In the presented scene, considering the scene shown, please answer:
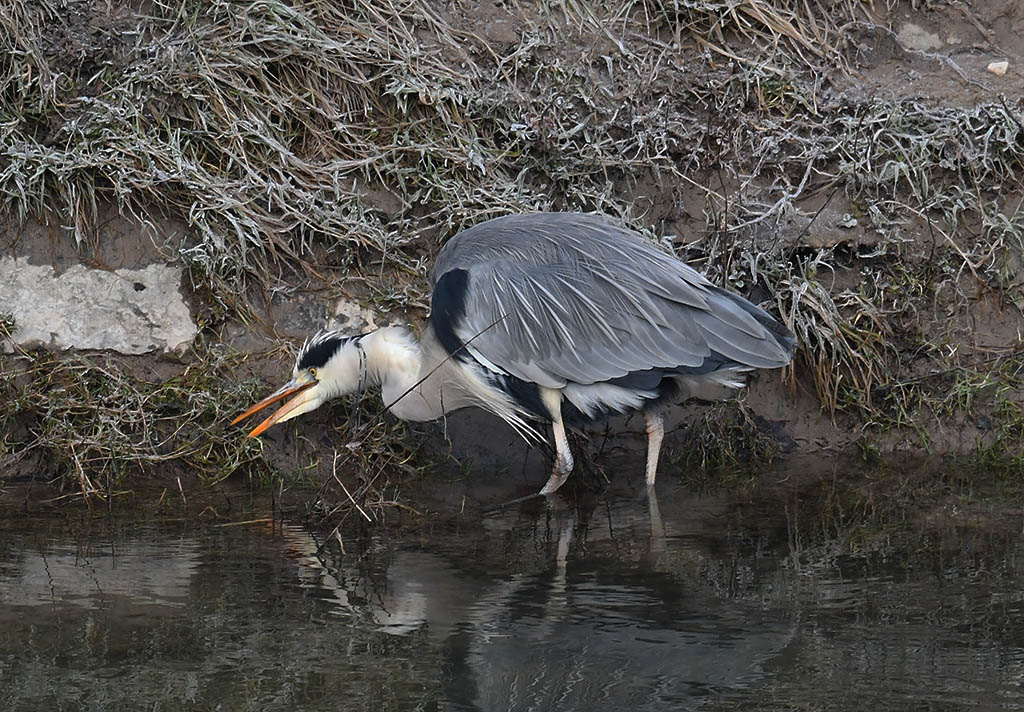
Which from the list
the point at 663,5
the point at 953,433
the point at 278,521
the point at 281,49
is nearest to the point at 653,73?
the point at 663,5

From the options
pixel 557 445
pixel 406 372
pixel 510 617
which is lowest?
pixel 510 617

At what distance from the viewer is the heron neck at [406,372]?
5.08 metres

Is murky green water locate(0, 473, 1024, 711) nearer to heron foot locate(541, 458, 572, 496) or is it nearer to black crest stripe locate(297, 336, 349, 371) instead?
heron foot locate(541, 458, 572, 496)

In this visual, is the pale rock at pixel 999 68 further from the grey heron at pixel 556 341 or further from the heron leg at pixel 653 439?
the heron leg at pixel 653 439

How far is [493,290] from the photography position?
4.92 metres

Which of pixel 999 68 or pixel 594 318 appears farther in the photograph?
pixel 999 68

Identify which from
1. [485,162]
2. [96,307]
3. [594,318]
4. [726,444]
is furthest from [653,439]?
[96,307]

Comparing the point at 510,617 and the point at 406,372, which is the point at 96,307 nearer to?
the point at 406,372

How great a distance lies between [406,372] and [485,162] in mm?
1134

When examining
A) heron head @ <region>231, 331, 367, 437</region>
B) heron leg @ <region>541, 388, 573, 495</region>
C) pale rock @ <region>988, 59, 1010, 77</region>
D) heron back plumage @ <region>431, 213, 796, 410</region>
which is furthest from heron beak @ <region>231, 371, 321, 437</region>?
pale rock @ <region>988, 59, 1010, 77</region>

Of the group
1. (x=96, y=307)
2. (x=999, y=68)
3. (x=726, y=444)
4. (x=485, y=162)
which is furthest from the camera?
(x=999, y=68)

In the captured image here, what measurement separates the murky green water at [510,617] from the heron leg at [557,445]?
1.11 feet

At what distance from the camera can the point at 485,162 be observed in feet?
18.8

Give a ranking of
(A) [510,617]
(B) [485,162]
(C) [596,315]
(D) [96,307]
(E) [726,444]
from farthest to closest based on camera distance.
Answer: (B) [485,162] < (D) [96,307] < (E) [726,444] < (C) [596,315] < (A) [510,617]
